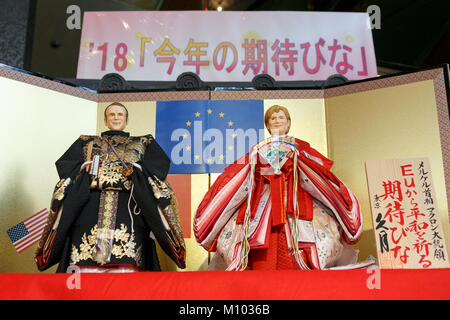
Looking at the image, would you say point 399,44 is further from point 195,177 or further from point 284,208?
point 284,208

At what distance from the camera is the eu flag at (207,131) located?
444cm

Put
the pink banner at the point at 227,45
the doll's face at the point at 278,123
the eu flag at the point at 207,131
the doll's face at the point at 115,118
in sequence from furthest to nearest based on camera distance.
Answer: the pink banner at the point at 227,45 < the eu flag at the point at 207,131 < the doll's face at the point at 115,118 < the doll's face at the point at 278,123

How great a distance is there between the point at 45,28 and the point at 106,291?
5542mm

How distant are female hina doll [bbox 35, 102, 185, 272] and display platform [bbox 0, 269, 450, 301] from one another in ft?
3.29

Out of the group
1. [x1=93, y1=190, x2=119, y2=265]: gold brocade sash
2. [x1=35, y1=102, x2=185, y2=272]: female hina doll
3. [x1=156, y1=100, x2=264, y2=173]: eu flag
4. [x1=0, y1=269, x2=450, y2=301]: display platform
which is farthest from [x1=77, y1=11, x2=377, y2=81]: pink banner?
[x1=0, y1=269, x2=450, y2=301]: display platform

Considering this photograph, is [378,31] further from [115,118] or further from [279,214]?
[279,214]

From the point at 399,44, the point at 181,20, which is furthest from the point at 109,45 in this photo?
the point at 399,44

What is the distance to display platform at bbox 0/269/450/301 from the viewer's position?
6.73 ft

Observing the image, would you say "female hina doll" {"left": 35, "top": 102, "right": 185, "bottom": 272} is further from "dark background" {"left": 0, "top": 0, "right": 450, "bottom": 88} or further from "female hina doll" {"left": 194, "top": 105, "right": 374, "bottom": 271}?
"dark background" {"left": 0, "top": 0, "right": 450, "bottom": 88}

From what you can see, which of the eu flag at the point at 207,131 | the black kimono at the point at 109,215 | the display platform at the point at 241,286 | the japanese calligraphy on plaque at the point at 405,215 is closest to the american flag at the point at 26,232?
the black kimono at the point at 109,215

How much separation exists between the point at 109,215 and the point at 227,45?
2.54m

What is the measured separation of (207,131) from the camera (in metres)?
4.49

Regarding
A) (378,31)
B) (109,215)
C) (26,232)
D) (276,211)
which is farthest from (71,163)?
(378,31)

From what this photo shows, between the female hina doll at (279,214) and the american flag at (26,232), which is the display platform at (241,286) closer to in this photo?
the female hina doll at (279,214)
